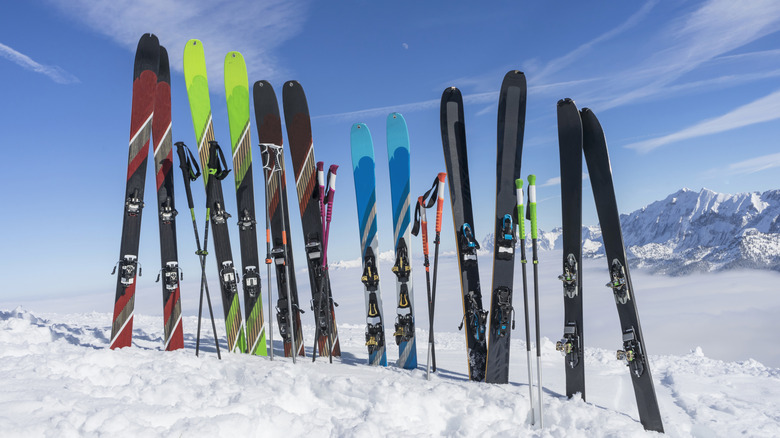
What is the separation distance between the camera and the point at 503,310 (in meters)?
4.70

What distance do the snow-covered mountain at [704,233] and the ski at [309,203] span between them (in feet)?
398

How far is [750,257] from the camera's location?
124m

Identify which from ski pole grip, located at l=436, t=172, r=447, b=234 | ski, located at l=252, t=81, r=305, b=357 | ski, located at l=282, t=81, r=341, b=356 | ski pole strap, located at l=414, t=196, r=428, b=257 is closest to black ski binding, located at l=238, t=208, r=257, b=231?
ski, located at l=252, t=81, r=305, b=357

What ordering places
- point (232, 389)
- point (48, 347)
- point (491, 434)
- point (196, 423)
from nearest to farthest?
point (196, 423)
point (491, 434)
point (232, 389)
point (48, 347)

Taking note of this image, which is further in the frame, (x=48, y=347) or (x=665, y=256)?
(x=665, y=256)

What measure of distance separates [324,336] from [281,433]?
2425mm

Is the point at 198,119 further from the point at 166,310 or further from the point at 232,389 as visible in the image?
the point at 232,389

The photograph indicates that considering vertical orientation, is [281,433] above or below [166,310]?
below

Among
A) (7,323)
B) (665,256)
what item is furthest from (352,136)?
(665,256)

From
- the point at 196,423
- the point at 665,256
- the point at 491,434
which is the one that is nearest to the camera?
the point at 196,423

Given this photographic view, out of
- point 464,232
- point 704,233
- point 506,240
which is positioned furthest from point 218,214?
point 704,233

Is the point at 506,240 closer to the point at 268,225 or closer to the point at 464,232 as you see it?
the point at 464,232

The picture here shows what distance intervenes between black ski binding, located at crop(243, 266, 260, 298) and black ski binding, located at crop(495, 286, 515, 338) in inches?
107

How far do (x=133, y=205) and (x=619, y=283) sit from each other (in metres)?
4.96
